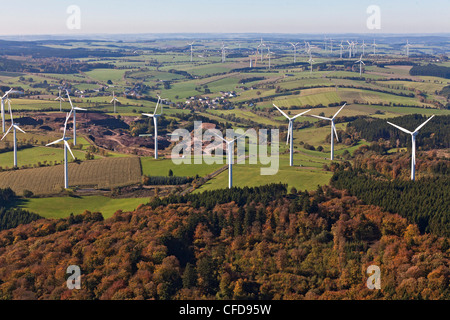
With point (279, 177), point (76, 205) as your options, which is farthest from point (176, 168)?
point (76, 205)

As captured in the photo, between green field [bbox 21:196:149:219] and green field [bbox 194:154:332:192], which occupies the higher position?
green field [bbox 194:154:332:192]

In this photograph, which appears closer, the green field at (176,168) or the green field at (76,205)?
the green field at (76,205)

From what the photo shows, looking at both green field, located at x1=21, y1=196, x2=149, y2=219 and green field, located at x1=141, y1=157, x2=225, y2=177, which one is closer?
green field, located at x1=21, y1=196, x2=149, y2=219

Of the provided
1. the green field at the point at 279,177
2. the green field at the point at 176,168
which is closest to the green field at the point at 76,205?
the green field at the point at 279,177

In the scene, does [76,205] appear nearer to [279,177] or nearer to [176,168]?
[176,168]

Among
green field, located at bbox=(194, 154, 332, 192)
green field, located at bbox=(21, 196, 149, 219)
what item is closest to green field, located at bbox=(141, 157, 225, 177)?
green field, located at bbox=(194, 154, 332, 192)

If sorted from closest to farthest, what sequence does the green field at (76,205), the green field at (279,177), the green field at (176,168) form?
the green field at (76,205), the green field at (279,177), the green field at (176,168)

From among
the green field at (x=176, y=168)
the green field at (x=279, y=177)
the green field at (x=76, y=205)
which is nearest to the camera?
the green field at (x=76, y=205)

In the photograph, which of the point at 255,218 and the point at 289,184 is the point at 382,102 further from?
the point at 255,218

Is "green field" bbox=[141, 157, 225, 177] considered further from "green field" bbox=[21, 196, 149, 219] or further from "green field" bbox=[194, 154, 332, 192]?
"green field" bbox=[21, 196, 149, 219]

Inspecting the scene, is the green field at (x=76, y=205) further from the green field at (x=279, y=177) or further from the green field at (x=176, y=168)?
the green field at (x=176, y=168)
